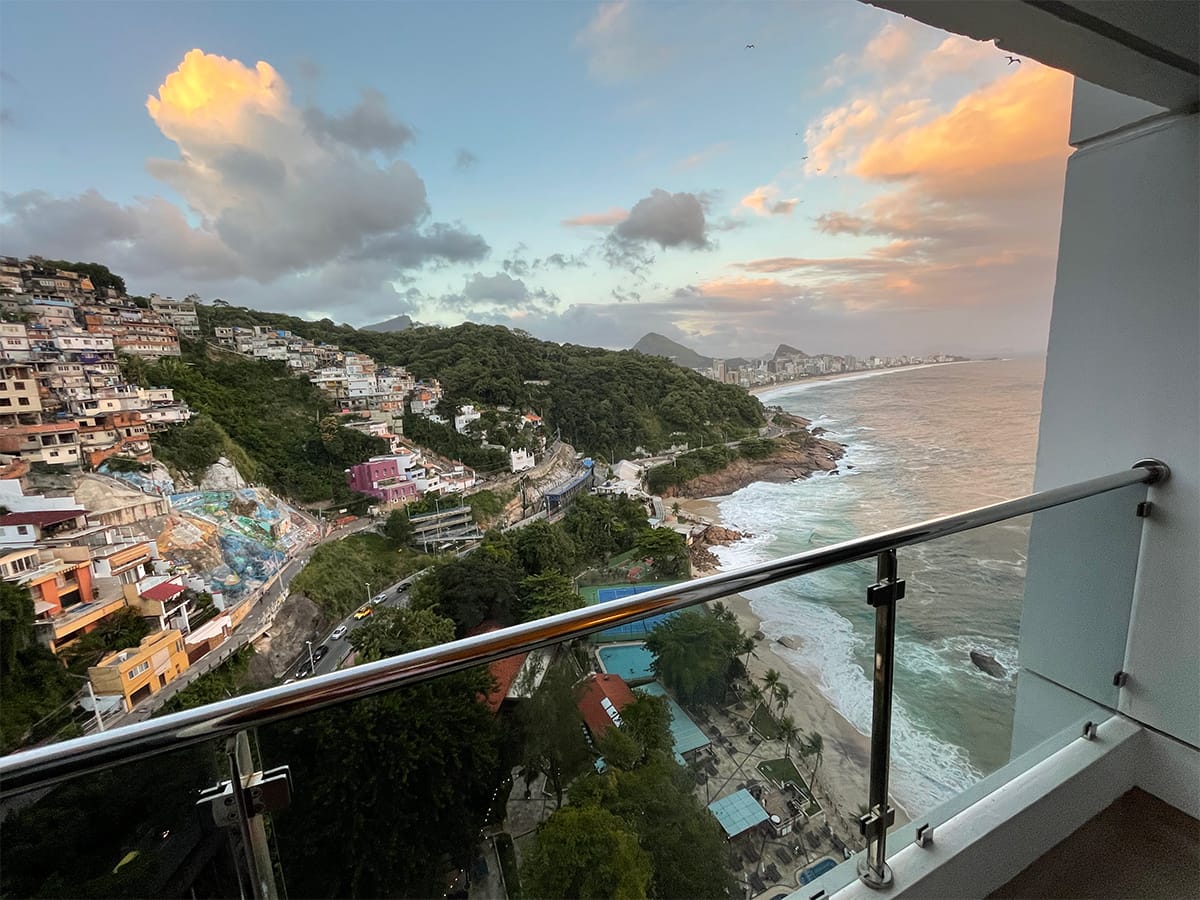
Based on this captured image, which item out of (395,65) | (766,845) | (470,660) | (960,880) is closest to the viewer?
(470,660)

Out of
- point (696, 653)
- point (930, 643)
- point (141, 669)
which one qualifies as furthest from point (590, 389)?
point (696, 653)

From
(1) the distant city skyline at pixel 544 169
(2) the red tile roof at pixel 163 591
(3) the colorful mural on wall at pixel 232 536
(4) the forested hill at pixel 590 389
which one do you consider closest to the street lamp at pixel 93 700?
(2) the red tile roof at pixel 163 591

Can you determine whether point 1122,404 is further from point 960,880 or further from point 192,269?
point 192,269

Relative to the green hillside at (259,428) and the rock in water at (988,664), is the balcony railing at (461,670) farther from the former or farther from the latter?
the green hillside at (259,428)

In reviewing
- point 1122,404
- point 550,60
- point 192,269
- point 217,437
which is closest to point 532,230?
point 550,60

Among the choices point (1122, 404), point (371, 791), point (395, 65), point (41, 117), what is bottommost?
point (371, 791)

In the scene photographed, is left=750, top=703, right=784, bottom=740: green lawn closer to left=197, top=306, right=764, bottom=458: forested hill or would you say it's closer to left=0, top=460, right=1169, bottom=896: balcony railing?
left=0, top=460, right=1169, bottom=896: balcony railing
